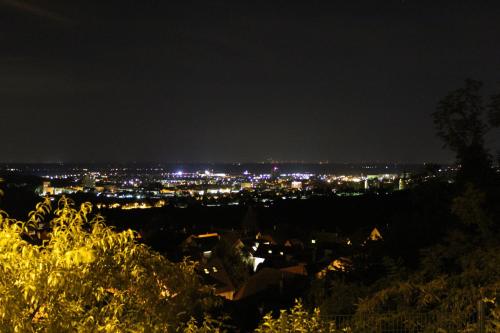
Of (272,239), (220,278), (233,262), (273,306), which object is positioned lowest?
(272,239)

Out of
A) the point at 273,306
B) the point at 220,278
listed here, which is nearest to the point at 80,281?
the point at 273,306

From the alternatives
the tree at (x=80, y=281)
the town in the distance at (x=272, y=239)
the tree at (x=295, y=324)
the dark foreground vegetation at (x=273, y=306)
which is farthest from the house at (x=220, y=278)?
the tree at (x=80, y=281)

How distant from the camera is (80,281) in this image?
141 inches

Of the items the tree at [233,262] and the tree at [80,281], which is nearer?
the tree at [80,281]

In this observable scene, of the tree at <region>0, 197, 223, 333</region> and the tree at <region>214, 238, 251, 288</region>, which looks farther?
the tree at <region>214, 238, 251, 288</region>

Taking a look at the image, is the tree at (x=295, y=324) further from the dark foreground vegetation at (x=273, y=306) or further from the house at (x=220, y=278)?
the house at (x=220, y=278)

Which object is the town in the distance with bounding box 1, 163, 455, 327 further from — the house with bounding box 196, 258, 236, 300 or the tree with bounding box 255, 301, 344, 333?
the tree with bounding box 255, 301, 344, 333

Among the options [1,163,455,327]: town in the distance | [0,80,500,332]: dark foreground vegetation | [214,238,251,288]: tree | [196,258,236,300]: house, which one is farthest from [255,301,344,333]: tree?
[214,238,251,288]: tree

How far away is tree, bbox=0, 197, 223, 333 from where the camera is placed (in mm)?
3373

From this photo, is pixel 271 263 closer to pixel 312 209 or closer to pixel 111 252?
pixel 111 252

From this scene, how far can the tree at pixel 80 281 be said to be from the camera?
3.37 m

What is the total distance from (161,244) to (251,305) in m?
15.8

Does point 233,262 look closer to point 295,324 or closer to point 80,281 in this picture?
point 295,324

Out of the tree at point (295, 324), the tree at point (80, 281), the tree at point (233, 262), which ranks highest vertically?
the tree at point (80, 281)
